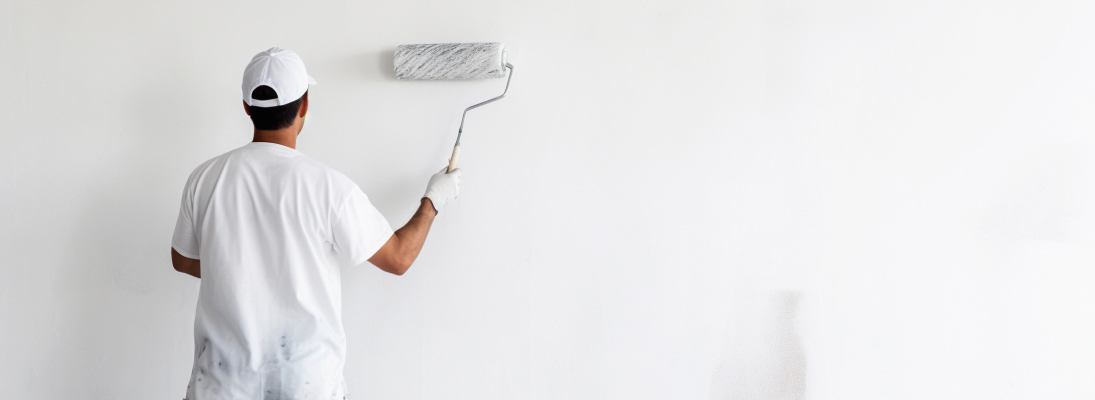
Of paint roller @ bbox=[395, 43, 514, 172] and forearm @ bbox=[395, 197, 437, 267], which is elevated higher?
paint roller @ bbox=[395, 43, 514, 172]

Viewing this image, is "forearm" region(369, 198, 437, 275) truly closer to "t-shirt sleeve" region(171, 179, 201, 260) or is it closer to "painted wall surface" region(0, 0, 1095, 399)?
"painted wall surface" region(0, 0, 1095, 399)

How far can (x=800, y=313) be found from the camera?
1.25 meters

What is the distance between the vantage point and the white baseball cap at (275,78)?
41.3 inches

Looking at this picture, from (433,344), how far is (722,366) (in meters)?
0.63

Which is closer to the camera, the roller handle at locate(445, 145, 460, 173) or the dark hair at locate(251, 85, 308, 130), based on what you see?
the dark hair at locate(251, 85, 308, 130)

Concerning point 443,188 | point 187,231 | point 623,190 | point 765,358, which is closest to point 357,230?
point 443,188

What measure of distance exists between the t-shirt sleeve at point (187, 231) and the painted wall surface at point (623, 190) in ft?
1.03

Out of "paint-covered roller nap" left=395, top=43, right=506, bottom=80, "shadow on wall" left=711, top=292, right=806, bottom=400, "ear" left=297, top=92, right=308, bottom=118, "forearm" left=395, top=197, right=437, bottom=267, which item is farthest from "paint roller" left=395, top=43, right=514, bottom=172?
"shadow on wall" left=711, top=292, right=806, bottom=400

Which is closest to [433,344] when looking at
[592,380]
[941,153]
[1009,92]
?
[592,380]

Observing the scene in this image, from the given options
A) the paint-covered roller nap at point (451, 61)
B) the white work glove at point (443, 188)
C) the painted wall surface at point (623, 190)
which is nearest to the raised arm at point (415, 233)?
the white work glove at point (443, 188)

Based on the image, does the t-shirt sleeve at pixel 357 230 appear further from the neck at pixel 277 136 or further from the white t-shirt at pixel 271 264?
the neck at pixel 277 136

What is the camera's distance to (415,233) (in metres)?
1.13

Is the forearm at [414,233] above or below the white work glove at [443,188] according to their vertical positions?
below

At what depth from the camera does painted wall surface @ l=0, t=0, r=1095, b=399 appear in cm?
119
